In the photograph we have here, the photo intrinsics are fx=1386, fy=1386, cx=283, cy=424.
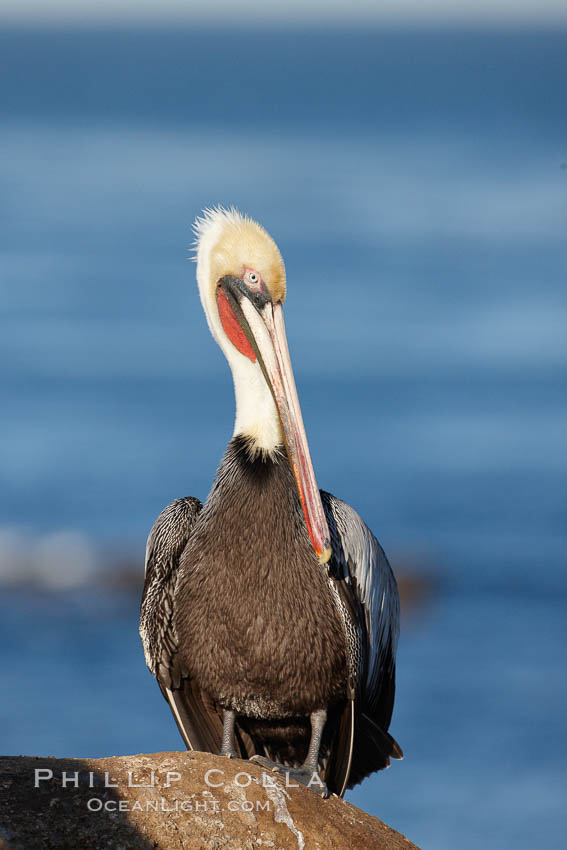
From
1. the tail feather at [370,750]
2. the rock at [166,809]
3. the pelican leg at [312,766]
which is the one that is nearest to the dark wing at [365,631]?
the tail feather at [370,750]

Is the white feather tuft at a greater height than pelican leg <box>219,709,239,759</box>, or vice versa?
the white feather tuft

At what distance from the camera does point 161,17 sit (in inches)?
5010

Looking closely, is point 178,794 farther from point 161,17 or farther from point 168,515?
point 161,17

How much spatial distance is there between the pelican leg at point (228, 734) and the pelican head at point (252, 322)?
1.08 metres

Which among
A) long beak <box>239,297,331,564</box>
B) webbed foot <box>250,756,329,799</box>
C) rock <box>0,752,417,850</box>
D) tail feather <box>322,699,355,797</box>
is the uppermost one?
long beak <box>239,297,331,564</box>

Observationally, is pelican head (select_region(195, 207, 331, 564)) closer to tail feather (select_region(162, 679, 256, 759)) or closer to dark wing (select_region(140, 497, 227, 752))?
dark wing (select_region(140, 497, 227, 752))

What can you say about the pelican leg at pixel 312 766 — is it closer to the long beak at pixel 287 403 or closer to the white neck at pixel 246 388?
the long beak at pixel 287 403

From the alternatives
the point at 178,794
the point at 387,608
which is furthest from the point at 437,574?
the point at 178,794

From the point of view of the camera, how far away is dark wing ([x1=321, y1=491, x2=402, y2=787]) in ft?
18.9

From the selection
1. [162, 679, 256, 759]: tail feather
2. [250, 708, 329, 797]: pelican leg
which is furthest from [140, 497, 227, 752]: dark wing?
[250, 708, 329, 797]: pelican leg

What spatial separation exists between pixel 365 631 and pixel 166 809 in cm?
161

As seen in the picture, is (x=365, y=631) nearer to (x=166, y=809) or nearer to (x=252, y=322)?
(x=252, y=322)

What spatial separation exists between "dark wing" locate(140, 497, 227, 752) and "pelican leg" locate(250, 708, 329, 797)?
0.46m

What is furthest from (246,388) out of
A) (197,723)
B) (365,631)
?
(197,723)
